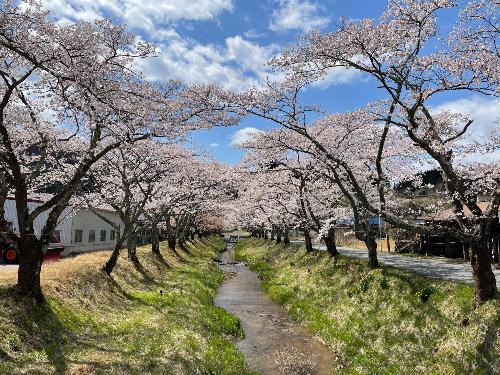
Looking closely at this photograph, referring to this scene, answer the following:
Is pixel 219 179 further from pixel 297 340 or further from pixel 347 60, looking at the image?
pixel 347 60

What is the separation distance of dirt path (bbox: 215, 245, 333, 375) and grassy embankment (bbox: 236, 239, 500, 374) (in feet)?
2.11

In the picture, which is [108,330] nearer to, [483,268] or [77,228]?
[483,268]


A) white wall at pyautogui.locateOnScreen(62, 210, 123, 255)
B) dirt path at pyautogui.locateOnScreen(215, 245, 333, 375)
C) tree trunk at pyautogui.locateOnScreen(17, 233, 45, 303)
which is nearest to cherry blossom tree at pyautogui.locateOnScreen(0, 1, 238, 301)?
tree trunk at pyautogui.locateOnScreen(17, 233, 45, 303)

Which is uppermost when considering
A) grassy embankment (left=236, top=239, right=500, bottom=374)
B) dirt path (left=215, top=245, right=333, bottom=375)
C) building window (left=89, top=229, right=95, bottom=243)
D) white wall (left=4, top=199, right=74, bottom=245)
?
white wall (left=4, top=199, right=74, bottom=245)

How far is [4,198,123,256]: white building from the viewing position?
3431 cm

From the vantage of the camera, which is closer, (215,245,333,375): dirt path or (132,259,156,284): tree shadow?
(215,245,333,375): dirt path

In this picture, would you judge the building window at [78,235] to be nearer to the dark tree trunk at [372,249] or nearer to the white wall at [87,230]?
the white wall at [87,230]

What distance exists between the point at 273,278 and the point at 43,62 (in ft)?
86.6

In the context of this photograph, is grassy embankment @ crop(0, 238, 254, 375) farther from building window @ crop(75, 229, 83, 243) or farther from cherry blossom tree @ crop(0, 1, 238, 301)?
building window @ crop(75, 229, 83, 243)

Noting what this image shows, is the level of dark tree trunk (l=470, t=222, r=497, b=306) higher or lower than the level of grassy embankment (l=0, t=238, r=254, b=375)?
higher

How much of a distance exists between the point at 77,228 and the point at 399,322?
3526cm

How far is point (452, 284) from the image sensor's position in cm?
1636

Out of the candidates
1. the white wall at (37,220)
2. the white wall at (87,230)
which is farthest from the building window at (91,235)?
the white wall at (37,220)

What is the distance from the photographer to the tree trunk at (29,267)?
1278 cm
